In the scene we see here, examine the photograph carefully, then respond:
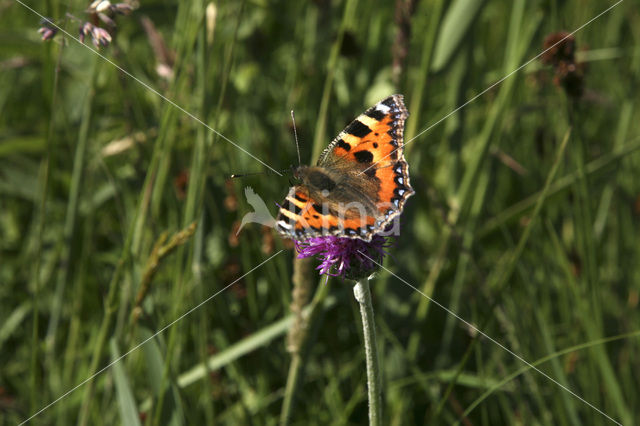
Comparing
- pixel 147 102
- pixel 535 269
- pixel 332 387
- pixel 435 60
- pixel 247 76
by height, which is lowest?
pixel 332 387

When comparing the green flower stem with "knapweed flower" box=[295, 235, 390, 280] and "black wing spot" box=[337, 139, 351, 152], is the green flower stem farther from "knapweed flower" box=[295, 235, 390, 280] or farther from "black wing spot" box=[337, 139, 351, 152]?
"black wing spot" box=[337, 139, 351, 152]

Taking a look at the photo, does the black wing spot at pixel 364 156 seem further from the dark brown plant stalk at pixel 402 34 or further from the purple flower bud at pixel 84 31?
the purple flower bud at pixel 84 31

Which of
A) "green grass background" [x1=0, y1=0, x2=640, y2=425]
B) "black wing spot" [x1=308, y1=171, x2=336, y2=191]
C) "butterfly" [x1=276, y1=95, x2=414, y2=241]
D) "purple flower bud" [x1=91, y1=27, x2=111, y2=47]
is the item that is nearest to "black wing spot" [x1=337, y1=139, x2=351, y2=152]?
"butterfly" [x1=276, y1=95, x2=414, y2=241]

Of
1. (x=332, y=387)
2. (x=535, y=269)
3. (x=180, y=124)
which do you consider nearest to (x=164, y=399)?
(x=332, y=387)

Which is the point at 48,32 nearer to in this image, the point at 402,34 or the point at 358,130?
the point at 358,130

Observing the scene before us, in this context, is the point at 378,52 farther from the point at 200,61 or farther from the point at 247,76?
the point at 200,61

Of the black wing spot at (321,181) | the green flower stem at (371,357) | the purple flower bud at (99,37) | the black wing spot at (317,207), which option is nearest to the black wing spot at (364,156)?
the black wing spot at (321,181)
